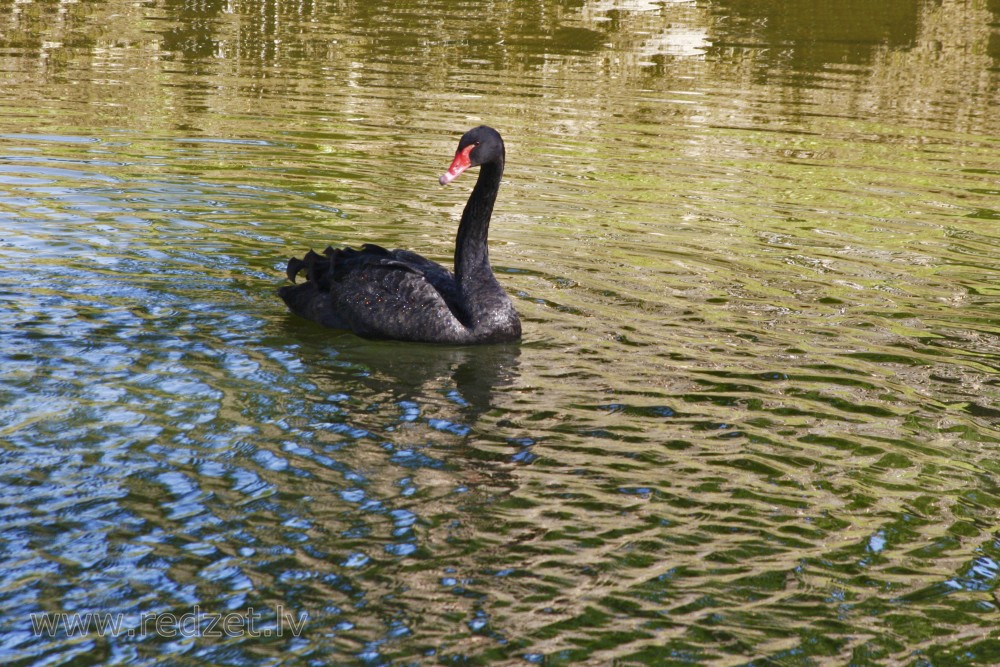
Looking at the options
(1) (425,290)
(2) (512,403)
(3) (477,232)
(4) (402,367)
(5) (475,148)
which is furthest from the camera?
(3) (477,232)

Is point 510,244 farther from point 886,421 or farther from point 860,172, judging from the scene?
point 860,172

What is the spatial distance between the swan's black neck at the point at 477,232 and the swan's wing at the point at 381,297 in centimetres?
19

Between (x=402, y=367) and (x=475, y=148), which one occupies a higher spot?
(x=475, y=148)

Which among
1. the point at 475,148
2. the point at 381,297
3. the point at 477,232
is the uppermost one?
the point at 475,148

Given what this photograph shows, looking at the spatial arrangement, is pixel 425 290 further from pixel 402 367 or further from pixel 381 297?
pixel 402 367

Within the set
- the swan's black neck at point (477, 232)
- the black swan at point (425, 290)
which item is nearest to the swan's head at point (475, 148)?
the black swan at point (425, 290)

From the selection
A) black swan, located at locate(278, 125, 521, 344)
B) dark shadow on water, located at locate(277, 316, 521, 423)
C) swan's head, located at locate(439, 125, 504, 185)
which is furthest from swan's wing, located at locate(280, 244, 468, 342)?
swan's head, located at locate(439, 125, 504, 185)

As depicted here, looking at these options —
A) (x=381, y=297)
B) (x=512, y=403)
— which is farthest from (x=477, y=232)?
(x=512, y=403)

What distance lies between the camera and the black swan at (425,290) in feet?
Answer: 28.9

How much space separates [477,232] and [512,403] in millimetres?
1911

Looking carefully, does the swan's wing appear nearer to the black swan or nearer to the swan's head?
the black swan

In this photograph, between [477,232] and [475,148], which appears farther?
[477,232]

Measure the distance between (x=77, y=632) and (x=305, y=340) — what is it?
13.7 ft

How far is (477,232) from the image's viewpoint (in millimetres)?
9188
